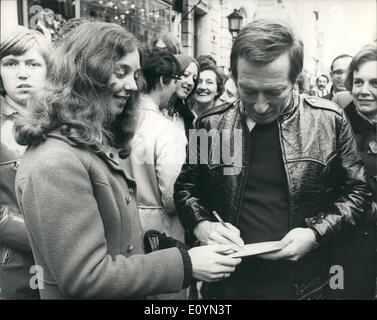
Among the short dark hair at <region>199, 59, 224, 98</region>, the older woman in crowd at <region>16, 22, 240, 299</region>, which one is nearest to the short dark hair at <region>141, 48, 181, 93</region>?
the short dark hair at <region>199, 59, 224, 98</region>

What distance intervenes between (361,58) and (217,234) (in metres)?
1.03

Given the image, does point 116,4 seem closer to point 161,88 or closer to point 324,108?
point 161,88

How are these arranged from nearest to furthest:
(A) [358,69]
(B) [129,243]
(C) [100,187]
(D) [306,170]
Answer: (C) [100,187] < (B) [129,243] < (D) [306,170] < (A) [358,69]

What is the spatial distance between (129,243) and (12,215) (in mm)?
793

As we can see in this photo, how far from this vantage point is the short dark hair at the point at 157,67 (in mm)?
2139

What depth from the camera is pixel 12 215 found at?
7.13 ft

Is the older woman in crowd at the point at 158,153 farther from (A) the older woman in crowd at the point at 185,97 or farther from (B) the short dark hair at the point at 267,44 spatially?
(B) the short dark hair at the point at 267,44

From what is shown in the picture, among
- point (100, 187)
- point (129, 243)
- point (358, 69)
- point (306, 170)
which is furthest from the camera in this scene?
point (358, 69)

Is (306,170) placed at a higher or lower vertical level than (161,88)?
lower

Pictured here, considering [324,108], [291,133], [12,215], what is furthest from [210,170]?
[12,215]

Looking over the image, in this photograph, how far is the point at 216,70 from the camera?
7.27ft

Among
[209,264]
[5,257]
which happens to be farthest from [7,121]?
[209,264]

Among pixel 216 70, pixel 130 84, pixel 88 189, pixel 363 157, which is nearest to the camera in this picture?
pixel 88 189

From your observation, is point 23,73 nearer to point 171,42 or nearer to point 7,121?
point 7,121
